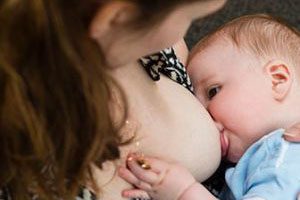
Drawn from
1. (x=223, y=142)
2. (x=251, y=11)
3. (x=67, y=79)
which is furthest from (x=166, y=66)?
(x=251, y=11)

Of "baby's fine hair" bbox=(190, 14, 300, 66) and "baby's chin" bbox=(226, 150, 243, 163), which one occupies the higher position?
"baby's fine hair" bbox=(190, 14, 300, 66)

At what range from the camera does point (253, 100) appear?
1093 mm

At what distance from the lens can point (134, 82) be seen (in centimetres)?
88

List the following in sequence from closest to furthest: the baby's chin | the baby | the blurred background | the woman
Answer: the woman → the baby → the baby's chin → the blurred background

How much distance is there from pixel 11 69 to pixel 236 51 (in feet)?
1.88

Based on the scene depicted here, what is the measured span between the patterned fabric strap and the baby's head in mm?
95

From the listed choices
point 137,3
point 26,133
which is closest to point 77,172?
point 26,133

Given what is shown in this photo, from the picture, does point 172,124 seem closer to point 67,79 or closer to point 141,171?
point 141,171

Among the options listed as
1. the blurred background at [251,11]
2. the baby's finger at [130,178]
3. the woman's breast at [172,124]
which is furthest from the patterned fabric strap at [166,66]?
the blurred background at [251,11]

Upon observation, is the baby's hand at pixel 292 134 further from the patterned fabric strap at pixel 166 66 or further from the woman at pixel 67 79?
the woman at pixel 67 79

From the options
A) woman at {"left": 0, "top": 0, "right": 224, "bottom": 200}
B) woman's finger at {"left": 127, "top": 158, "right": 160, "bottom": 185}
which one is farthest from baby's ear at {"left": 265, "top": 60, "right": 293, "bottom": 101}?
woman at {"left": 0, "top": 0, "right": 224, "bottom": 200}

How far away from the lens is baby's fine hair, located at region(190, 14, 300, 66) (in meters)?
1.12

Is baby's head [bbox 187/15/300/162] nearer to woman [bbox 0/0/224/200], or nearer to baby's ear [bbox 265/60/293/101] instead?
baby's ear [bbox 265/60/293/101]

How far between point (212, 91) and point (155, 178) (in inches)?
9.3
